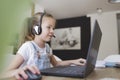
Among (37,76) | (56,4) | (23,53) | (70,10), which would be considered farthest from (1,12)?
(70,10)

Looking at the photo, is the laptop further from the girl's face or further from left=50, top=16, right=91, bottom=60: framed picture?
left=50, top=16, right=91, bottom=60: framed picture

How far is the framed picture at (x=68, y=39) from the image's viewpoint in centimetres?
294

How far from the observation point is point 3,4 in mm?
101

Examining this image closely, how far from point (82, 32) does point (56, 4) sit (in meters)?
0.76

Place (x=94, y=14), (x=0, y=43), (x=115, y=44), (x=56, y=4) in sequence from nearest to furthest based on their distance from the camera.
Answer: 1. (x=0, y=43)
2. (x=56, y=4)
3. (x=115, y=44)
4. (x=94, y=14)

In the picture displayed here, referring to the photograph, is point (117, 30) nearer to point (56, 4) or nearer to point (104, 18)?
point (104, 18)

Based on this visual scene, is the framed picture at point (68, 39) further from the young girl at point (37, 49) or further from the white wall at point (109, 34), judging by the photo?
the young girl at point (37, 49)

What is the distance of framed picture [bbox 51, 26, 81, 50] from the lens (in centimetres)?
294

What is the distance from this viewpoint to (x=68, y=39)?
300 cm

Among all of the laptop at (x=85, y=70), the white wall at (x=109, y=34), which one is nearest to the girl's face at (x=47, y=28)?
the laptop at (x=85, y=70)

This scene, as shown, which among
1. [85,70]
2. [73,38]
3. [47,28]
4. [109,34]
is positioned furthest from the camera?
[73,38]

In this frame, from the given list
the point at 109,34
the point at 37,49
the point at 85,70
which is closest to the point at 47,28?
the point at 37,49

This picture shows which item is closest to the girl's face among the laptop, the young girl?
the young girl

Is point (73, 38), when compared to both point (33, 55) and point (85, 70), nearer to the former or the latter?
point (33, 55)
